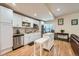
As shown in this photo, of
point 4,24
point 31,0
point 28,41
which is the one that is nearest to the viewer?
point 31,0

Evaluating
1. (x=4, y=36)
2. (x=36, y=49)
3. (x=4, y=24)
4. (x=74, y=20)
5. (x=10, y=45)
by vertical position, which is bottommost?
(x=36, y=49)

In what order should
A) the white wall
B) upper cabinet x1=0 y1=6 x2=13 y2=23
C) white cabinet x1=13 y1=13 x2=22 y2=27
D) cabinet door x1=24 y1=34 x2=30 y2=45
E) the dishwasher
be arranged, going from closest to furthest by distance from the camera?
upper cabinet x1=0 y1=6 x2=13 y2=23, the dishwasher, white cabinet x1=13 y1=13 x2=22 y2=27, cabinet door x1=24 y1=34 x2=30 y2=45, the white wall

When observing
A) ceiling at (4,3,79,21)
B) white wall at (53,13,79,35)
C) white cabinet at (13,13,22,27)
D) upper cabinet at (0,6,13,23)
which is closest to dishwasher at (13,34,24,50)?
white cabinet at (13,13,22,27)

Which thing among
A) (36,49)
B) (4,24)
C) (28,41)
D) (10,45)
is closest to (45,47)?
(36,49)

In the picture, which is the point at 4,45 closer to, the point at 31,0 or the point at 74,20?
the point at 31,0

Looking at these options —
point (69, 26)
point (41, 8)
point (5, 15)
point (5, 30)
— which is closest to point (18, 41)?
point (5, 30)

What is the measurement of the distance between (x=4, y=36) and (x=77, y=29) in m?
3.70

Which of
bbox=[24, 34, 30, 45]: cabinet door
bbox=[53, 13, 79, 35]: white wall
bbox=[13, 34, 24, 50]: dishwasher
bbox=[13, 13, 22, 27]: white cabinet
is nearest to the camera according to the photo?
bbox=[13, 34, 24, 50]: dishwasher

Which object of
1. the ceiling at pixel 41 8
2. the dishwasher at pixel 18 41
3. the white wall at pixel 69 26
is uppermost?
the ceiling at pixel 41 8

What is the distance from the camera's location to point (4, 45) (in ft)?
9.17

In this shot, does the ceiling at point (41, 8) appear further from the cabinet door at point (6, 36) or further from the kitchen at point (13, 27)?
the cabinet door at point (6, 36)

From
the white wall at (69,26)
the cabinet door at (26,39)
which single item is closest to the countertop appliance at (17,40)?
the cabinet door at (26,39)

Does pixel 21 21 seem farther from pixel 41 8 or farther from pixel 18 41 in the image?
pixel 41 8

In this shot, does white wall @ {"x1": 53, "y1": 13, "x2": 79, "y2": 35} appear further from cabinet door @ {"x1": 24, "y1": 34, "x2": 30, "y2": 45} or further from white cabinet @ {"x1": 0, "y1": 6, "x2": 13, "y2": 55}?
white cabinet @ {"x1": 0, "y1": 6, "x2": 13, "y2": 55}
